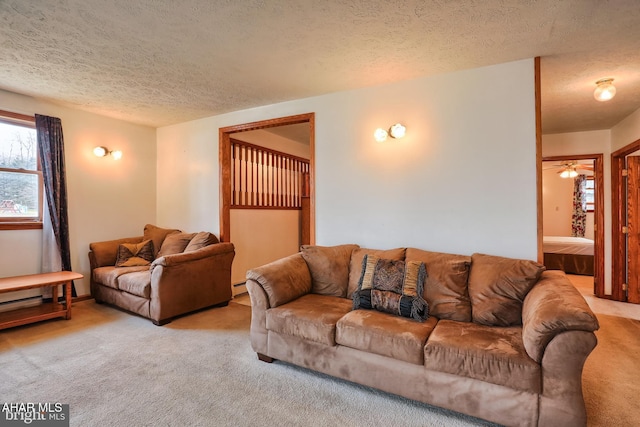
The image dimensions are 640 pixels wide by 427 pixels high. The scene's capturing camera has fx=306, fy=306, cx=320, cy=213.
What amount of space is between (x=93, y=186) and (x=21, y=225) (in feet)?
3.06

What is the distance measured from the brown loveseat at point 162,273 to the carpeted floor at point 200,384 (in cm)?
37

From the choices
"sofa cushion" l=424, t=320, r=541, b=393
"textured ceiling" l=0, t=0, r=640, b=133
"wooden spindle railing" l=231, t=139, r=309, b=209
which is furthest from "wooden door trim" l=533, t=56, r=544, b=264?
"wooden spindle railing" l=231, t=139, r=309, b=209

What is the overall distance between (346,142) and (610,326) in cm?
354

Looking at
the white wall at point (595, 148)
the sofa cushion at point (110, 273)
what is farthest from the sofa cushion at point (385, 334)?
the white wall at point (595, 148)

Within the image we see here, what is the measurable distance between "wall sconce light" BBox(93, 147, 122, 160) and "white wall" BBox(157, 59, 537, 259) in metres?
2.32

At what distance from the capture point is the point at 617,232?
14.5 feet

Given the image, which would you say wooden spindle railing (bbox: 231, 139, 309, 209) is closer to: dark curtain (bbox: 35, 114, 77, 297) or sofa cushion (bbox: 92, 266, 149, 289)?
sofa cushion (bbox: 92, 266, 149, 289)

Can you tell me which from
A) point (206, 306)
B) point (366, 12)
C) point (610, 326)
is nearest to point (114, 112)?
point (206, 306)

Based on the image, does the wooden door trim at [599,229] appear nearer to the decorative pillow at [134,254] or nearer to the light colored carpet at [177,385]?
the light colored carpet at [177,385]

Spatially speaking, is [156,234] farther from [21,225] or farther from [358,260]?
[358,260]

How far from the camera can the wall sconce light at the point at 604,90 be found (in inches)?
114

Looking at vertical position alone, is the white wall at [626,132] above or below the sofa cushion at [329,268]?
above

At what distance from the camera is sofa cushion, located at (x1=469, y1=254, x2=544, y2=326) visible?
2180 millimetres

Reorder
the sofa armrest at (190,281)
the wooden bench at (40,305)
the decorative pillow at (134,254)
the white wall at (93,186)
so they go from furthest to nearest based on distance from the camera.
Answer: the decorative pillow at (134,254) → the white wall at (93,186) → the sofa armrest at (190,281) → the wooden bench at (40,305)
